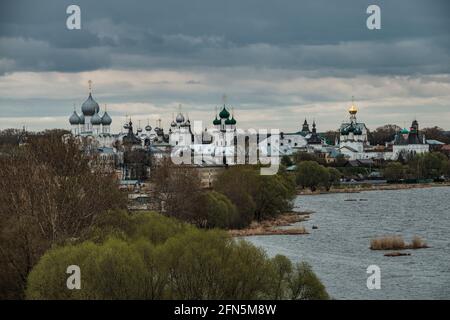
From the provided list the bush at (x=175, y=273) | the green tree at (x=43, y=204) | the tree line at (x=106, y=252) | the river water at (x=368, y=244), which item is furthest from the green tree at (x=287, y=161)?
the bush at (x=175, y=273)

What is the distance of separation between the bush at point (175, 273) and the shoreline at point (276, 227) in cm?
1465

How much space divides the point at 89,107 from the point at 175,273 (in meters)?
61.6

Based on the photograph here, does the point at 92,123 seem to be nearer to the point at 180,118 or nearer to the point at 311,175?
the point at 180,118

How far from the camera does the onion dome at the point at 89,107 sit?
7531cm

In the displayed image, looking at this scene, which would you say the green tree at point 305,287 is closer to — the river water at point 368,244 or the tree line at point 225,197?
the river water at point 368,244

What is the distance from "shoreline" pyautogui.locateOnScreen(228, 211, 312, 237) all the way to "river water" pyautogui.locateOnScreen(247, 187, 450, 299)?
0.48m

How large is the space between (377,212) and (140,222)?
1929cm

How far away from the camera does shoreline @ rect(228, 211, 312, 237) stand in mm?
31320

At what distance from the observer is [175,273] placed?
15000 mm

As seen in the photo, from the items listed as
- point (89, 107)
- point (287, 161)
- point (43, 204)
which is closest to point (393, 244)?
point (43, 204)

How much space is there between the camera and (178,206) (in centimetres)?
3131

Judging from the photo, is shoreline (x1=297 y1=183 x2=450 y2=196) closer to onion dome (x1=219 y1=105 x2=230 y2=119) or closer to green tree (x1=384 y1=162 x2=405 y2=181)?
green tree (x1=384 y1=162 x2=405 y2=181)
